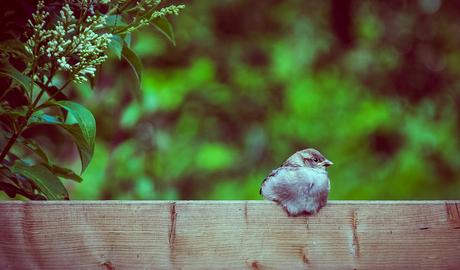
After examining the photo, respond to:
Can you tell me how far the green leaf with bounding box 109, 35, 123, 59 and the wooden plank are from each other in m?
0.42

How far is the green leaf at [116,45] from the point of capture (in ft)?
3.34

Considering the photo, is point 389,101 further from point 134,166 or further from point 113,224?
point 113,224

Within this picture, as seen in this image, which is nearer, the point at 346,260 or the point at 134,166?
the point at 346,260

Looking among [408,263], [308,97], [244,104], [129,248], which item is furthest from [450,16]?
[129,248]

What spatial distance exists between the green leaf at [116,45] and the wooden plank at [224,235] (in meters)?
0.42

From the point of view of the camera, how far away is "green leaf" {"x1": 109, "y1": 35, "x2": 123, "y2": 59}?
1.02 meters

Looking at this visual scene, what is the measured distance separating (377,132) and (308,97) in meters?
0.71

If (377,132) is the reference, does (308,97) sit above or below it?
above

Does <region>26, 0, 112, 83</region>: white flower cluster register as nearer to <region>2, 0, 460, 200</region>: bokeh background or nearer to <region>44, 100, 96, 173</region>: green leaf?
<region>44, 100, 96, 173</region>: green leaf

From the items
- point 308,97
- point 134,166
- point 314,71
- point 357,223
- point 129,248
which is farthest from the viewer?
point 314,71

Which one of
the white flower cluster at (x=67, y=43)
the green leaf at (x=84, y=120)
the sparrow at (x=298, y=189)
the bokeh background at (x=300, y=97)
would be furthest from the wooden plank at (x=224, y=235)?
the bokeh background at (x=300, y=97)

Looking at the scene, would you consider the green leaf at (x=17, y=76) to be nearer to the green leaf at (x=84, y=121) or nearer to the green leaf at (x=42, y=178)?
the green leaf at (x=84, y=121)

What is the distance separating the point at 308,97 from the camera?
11.8 ft

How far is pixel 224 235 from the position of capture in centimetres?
118
